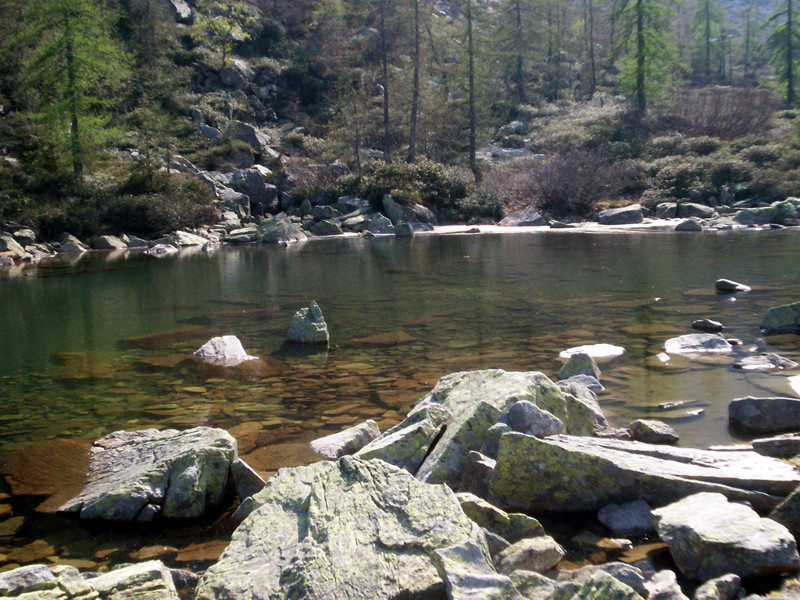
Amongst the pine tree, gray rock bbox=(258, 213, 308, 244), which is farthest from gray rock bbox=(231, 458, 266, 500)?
the pine tree

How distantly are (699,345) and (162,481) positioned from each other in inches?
230

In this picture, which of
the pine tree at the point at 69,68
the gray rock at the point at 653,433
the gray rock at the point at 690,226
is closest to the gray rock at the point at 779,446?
the gray rock at the point at 653,433

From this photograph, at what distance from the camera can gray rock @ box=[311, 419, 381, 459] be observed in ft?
14.9

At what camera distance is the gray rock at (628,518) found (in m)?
3.24

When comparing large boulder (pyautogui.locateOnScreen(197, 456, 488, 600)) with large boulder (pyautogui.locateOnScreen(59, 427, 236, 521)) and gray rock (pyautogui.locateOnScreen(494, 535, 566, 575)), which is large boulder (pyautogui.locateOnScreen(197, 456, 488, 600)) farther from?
large boulder (pyautogui.locateOnScreen(59, 427, 236, 521))

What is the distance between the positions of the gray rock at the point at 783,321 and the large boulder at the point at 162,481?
6.78m

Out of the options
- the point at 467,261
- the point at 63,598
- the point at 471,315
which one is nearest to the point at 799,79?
the point at 467,261

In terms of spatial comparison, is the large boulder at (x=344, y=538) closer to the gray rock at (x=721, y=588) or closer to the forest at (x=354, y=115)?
Answer: the gray rock at (x=721, y=588)

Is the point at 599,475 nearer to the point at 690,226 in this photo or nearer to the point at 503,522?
the point at 503,522

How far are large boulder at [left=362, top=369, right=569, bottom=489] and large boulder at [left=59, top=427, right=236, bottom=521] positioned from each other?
3.30 ft

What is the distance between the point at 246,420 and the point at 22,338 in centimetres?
612

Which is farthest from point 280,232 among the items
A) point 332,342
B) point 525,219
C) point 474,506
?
point 474,506

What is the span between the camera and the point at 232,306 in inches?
466

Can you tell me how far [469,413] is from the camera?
408 cm
